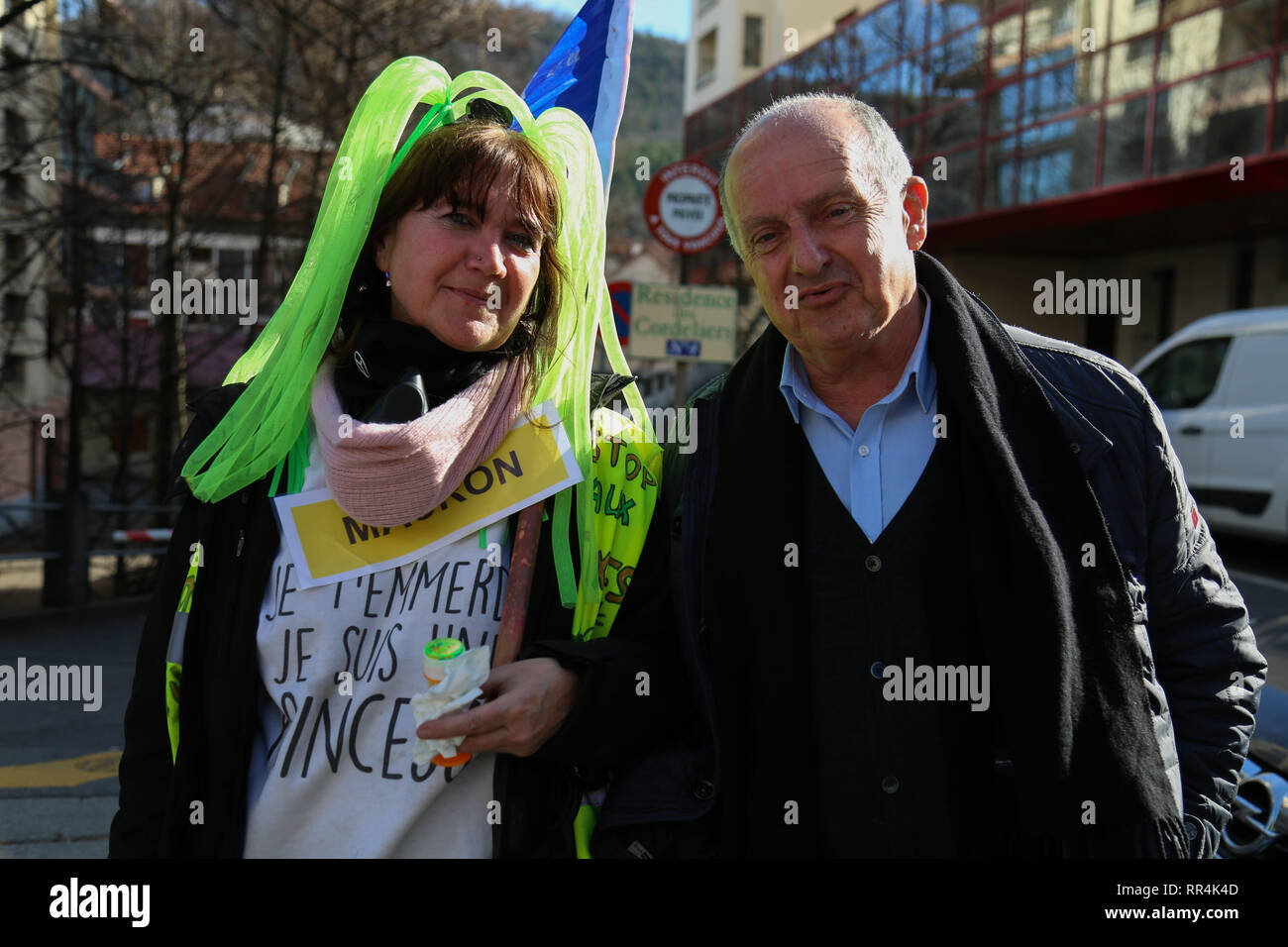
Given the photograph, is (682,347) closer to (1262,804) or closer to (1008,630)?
(1262,804)

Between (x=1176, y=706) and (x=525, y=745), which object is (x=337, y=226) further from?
(x=1176, y=706)

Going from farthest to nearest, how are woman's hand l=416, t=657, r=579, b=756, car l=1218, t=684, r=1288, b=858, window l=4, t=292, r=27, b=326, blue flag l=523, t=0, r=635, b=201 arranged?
window l=4, t=292, r=27, b=326 < blue flag l=523, t=0, r=635, b=201 < car l=1218, t=684, r=1288, b=858 < woman's hand l=416, t=657, r=579, b=756

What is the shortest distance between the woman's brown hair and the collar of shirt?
0.50m

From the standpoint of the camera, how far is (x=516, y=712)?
6.38ft

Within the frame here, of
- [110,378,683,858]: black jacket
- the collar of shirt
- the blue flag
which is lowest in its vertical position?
[110,378,683,858]: black jacket

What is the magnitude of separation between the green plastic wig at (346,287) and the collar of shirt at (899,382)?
359 mm

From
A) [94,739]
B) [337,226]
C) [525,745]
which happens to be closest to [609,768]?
[525,745]

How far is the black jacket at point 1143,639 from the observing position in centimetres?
204

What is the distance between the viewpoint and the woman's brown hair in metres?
2.19

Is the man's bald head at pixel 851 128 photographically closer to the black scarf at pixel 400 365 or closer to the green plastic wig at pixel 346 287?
the green plastic wig at pixel 346 287

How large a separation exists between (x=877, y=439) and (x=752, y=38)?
125 ft

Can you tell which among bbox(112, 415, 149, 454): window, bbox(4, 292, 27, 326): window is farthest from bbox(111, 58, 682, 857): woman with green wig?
bbox(112, 415, 149, 454): window

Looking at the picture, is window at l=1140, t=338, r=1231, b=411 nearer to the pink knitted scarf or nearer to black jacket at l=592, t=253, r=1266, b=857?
black jacket at l=592, t=253, r=1266, b=857

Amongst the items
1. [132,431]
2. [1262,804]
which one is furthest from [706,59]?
[1262,804]
